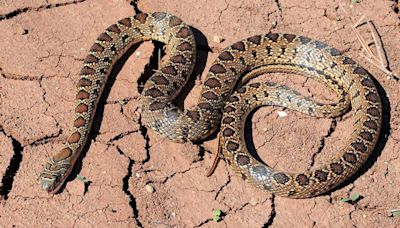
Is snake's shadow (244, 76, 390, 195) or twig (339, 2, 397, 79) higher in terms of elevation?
twig (339, 2, 397, 79)

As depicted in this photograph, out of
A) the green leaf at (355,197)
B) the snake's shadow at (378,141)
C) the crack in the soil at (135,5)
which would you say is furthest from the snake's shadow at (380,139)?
the crack in the soil at (135,5)

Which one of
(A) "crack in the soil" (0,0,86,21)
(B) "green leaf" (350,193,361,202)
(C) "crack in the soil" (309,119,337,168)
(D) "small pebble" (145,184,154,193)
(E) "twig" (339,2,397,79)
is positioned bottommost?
(D) "small pebble" (145,184,154,193)

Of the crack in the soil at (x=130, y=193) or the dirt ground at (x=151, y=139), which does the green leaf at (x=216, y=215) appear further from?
the crack in the soil at (x=130, y=193)

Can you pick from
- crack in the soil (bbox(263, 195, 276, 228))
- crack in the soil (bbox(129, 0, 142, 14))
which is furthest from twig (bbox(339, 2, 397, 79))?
crack in the soil (bbox(129, 0, 142, 14))

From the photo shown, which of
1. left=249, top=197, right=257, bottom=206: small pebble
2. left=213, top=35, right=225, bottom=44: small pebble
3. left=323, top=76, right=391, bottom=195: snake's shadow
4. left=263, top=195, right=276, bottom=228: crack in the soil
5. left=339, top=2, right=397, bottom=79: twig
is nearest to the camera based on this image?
left=263, top=195, right=276, bottom=228: crack in the soil

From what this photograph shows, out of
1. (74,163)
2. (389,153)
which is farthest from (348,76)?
(74,163)

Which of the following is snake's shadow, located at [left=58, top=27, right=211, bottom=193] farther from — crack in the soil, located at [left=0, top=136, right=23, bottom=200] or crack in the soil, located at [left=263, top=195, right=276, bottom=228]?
crack in the soil, located at [left=263, top=195, right=276, bottom=228]

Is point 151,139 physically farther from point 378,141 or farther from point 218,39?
point 378,141

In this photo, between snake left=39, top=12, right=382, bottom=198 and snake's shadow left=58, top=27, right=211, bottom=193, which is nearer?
snake left=39, top=12, right=382, bottom=198
